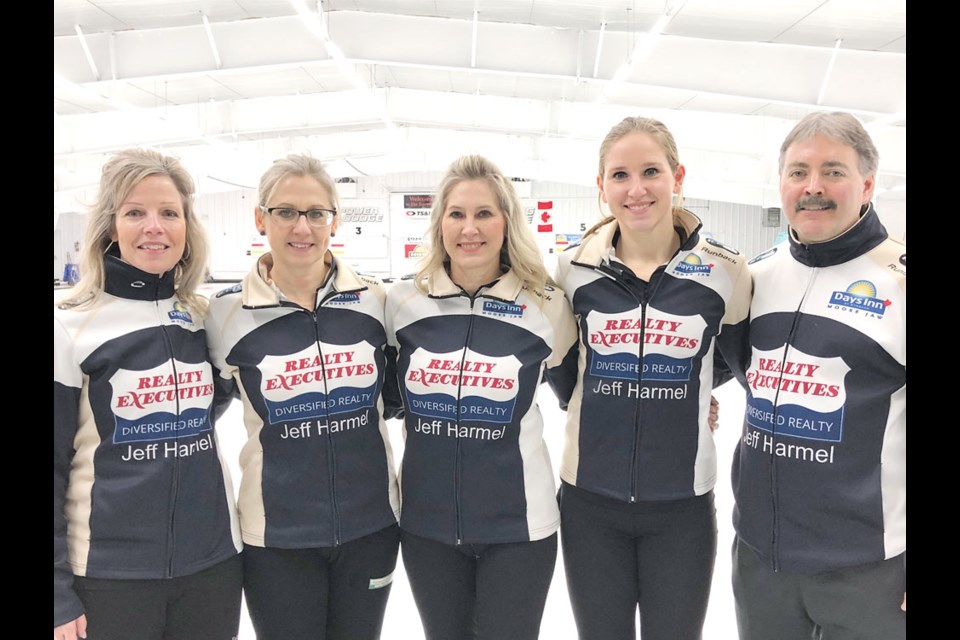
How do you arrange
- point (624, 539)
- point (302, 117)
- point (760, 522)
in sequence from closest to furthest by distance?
point (760, 522) < point (624, 539) < point (302, 117)

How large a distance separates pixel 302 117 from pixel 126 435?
12287 millimetres

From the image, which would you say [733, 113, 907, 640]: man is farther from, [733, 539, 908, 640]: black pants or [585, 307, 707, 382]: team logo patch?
[585, 307, 707, 382]: team logo patch

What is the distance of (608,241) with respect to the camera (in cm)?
216

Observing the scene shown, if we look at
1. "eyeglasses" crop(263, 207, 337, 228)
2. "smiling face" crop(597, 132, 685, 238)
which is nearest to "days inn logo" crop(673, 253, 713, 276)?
"smiling face" crop(597, 132, 685, 238)

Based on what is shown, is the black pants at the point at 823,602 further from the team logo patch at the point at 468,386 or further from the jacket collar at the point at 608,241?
the jacket collar at the point at 608,241

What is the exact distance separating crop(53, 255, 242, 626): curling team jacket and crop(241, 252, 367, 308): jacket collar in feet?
0.83

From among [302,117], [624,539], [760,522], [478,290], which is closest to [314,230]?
[478,290]

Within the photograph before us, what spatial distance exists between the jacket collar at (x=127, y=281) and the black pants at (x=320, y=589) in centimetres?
79

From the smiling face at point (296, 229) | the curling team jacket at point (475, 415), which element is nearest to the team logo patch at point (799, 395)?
the curling team jacket at point (475, 415)

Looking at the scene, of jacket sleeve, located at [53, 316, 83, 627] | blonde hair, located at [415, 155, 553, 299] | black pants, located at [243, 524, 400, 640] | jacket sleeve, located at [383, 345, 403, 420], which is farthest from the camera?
jacket sleeve, located at [383, 345, 403, 420]

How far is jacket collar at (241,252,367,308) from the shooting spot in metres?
1.98

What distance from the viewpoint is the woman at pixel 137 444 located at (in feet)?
5.60
